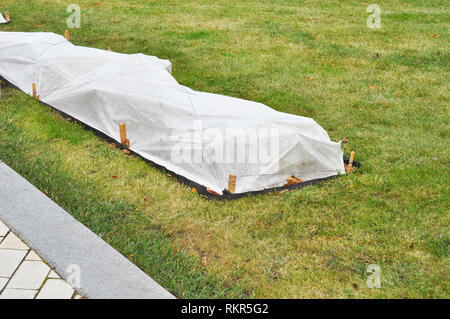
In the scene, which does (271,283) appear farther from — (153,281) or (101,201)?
(101,201)

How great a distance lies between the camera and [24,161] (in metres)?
5.37

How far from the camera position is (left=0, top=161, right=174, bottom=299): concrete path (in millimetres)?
3352

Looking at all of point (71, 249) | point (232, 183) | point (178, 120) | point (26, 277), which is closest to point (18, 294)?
point (26, 277)

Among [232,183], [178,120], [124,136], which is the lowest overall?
[232,183]

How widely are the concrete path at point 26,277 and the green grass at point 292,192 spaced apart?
65cm

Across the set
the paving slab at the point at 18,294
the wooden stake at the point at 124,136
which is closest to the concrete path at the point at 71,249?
the paving slab at the point at 18,294

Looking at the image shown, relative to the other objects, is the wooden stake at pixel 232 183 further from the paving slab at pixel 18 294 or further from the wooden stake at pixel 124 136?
the paving slab at pixel 18 294

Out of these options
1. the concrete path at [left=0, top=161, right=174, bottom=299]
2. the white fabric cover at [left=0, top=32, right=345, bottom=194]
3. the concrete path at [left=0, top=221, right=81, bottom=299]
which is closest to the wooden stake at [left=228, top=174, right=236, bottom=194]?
the white fabric cover at [left=0, top=32, right=345, bottom=194]

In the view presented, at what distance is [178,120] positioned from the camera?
18.2 ft

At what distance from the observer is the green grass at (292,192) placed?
390 cm

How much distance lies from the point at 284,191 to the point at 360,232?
0.91m

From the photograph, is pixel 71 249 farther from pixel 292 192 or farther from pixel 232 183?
pixel 292 192

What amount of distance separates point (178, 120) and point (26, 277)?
8.47ft

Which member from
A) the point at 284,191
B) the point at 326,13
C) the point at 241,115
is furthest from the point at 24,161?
the point at 326,13
